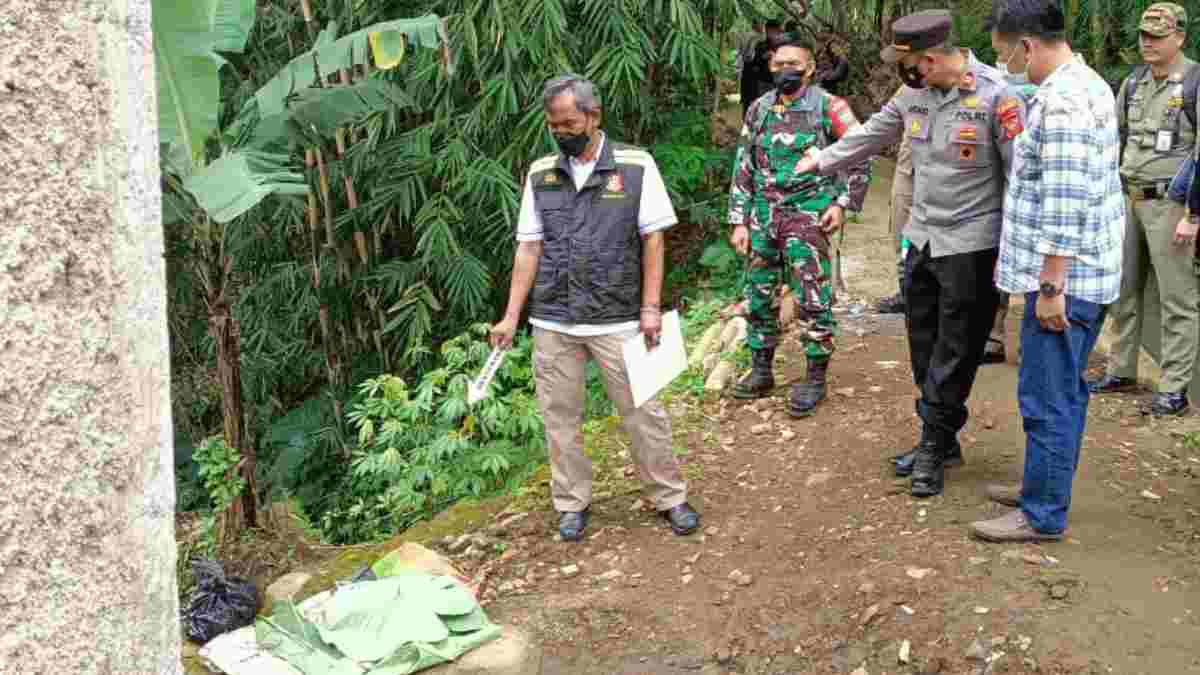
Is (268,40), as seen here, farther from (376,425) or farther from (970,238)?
(970,238)

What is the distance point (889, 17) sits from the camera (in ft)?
49.1

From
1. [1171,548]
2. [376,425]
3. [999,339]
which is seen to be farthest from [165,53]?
[999,339]

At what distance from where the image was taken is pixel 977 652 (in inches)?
141

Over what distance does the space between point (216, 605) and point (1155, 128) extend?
4.66 meters

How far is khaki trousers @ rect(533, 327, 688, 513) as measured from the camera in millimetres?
4523

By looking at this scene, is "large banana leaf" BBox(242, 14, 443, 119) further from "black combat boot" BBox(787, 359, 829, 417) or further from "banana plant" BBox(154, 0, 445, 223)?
"black combat boot" BBox(787, 359, 829, 417)

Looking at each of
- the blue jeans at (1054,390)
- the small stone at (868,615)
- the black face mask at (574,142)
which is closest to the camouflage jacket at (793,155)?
the black face mask at (574,142)

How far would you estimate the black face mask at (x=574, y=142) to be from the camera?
4348 mm

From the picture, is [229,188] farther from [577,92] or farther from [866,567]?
[866,567]

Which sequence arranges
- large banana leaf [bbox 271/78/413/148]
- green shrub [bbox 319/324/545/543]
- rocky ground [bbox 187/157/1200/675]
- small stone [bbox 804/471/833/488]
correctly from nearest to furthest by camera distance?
rocky ground [bbox 187/157/1200/675], small stone [bbox 804/471/833/488], large banana leaf [bbox 271/78/413/148], green shrub [bbox 319/324/545/543]

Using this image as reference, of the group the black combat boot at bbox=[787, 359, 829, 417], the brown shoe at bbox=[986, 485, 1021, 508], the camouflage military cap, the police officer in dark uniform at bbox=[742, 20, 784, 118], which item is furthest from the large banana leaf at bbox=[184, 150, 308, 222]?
the police officer in dark uniform at bbox=[742, 20, 784, 118]

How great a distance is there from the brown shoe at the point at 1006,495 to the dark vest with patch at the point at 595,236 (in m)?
1.58

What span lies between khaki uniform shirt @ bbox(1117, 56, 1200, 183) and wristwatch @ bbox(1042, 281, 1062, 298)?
7.32 ft

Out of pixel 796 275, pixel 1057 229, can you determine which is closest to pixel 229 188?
pixel 796 275
